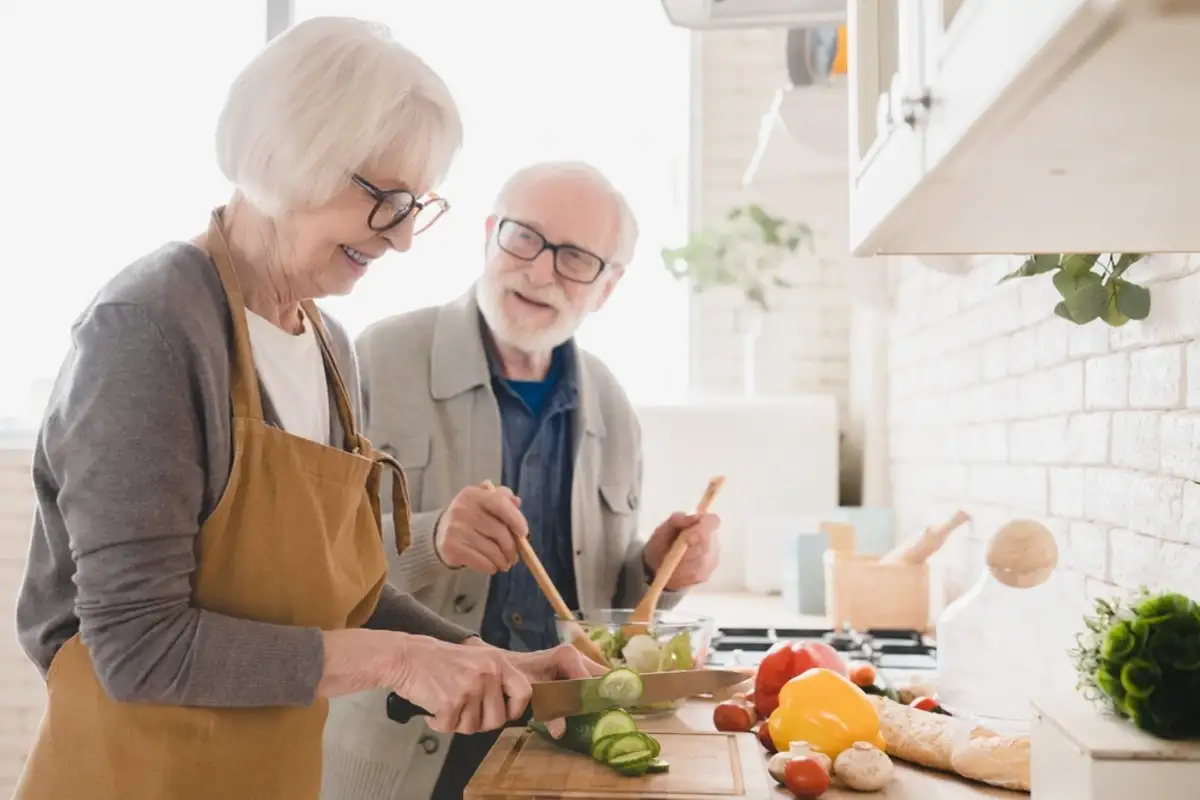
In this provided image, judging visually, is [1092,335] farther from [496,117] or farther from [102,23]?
[102,23]

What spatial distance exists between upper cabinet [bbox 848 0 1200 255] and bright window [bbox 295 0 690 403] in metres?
2.40

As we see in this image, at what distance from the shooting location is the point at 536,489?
1.86 metres

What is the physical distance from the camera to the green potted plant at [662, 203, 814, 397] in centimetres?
331

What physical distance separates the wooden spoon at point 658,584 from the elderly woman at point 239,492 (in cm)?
41

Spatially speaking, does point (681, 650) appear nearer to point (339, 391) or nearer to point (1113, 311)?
point (339, 391)

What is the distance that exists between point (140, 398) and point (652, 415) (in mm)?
2313

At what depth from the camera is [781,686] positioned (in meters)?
1.51

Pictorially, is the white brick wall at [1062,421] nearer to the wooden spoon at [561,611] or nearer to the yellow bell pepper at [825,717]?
the yellow bell pepper at [825,717]

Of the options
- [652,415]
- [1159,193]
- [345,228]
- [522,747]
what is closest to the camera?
[1159,193]

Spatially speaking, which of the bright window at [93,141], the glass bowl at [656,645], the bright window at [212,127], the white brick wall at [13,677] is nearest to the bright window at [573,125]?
the bright window at [212,127]

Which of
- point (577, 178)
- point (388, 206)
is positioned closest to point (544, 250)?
point (577, 178)

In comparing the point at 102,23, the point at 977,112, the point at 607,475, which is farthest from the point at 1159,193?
the point at 102,23

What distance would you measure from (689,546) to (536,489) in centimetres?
26

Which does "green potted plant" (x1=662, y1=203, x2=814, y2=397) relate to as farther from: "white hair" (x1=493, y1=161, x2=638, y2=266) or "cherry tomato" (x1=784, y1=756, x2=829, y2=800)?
"cherry tomato" (x1=784, y1=756, x2=829, y2=800)
